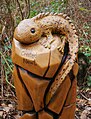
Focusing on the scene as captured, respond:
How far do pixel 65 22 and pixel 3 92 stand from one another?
73.2 inches

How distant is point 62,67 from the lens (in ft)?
5.15

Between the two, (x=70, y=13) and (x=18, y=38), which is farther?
(x=70, y=13)

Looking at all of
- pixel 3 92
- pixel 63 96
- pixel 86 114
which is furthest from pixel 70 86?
pixel 3 92

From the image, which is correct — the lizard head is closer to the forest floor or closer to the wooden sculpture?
the wooden sculpture

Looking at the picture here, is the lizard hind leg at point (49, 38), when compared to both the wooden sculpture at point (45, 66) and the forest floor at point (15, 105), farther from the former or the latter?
the forest floor at point (15, 105)

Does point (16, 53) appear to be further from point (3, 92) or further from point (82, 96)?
point (82, 96)

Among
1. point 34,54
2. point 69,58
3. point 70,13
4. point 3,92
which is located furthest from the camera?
point 70,13

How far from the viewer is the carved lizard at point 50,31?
1546 mm

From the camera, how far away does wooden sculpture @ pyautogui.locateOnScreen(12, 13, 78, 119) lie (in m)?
1.51

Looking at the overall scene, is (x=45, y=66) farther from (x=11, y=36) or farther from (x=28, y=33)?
(x=11, y=36)

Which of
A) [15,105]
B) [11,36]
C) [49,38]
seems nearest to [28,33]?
[49,38]

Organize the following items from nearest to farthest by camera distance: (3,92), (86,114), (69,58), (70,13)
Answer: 1. (69,58)
2. (86,114)
3. (3,92)
4. (70,13)

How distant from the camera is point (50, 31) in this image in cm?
165

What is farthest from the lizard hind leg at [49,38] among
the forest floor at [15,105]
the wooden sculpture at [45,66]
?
the forest floor at [15,105]
